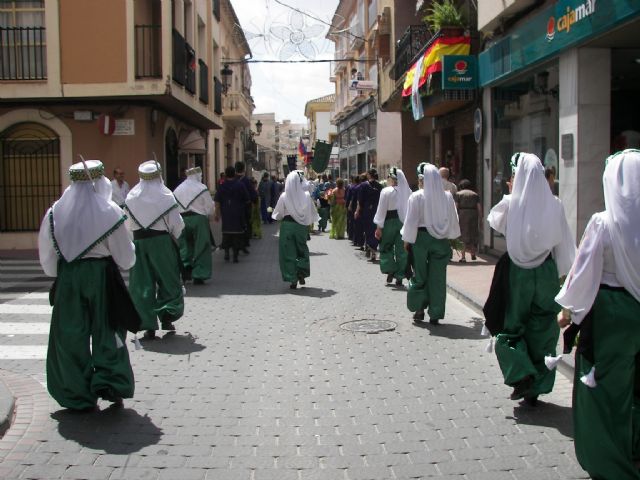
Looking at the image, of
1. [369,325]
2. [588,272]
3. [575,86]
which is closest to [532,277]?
[588,272]

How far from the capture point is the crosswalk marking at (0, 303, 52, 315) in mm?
10038

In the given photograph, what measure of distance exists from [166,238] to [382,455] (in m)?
4.52

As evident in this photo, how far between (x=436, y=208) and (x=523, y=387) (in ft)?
11.3

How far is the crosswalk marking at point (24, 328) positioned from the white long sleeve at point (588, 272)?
665cm

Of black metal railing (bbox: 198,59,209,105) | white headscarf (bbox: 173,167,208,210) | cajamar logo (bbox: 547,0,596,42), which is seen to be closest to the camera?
cajamar logo (bbox: 547,0,596,42)

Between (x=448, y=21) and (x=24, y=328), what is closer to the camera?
(x=24, y=328)

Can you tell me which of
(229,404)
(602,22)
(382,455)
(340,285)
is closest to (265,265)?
(340,285)

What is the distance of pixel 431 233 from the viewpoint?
8648mm

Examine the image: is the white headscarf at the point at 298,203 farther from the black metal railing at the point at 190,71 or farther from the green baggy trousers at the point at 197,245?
the black metal railing at the point at 190,71

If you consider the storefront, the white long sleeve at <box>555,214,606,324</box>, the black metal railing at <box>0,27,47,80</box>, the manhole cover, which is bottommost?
the manhole cover

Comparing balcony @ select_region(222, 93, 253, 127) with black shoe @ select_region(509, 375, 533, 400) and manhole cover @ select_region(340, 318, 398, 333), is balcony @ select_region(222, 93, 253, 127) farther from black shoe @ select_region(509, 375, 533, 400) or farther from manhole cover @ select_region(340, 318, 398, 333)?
black shoe @ select_region(509, 375, 533, 400)

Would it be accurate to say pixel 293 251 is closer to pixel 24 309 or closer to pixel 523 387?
pixel 24 309

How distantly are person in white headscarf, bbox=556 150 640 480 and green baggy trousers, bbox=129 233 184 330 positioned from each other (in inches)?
212

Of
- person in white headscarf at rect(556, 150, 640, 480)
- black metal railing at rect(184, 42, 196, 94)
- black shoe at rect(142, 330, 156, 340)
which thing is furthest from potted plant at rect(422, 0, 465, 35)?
person in white headscarf at rect(556, 150, 640, 480)
